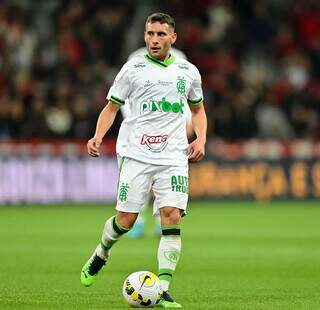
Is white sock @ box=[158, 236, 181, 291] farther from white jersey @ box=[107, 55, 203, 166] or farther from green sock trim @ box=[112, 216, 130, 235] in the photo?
white jersey @ box=[107, 55, 203, 166]

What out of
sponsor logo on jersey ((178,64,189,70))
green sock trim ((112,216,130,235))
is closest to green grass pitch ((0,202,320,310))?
green sock trim ((112,216,130,235))

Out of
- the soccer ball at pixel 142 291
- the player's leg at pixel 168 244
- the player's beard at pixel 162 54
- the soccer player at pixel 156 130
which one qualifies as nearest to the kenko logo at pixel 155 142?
the soccer player at pixel 156 130

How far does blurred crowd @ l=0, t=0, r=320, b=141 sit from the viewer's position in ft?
72.3

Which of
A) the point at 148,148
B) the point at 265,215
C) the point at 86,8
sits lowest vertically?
the point at 265,215

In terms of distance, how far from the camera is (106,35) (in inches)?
940

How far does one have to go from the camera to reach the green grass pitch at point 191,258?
9.08m

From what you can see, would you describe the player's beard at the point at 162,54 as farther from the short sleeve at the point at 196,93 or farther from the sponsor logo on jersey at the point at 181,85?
the short sleeve at the point at 196,93

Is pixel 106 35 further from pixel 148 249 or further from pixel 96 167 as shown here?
pixel 148 249

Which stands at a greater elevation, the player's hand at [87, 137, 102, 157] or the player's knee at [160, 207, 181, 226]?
the player's hand at [87, 137, 102, 157]

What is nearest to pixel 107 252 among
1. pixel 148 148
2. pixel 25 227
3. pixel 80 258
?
pixel 148 148

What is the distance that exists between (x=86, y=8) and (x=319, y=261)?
13538mm

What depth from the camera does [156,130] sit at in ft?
29.6

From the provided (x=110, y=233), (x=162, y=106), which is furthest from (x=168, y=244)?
(x=162, y=106)

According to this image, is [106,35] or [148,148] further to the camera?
[106,35]
